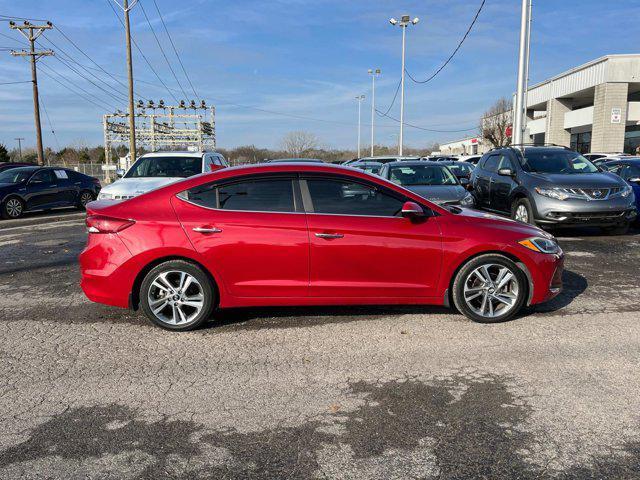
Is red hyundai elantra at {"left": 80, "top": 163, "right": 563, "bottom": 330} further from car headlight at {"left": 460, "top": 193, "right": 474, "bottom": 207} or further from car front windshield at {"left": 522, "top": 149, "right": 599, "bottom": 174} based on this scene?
car front windshield at {"left": 522, "top": 149, "right": 599, "bottom": 174}

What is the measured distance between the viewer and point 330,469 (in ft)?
9.10

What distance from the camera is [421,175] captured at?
11492 millimetres

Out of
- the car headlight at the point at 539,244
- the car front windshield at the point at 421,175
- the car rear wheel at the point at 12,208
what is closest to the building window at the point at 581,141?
the car front windshield at the point at 421,175

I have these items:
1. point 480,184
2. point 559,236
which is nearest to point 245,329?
point 559,236

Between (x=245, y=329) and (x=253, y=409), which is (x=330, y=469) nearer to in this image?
(x=253, y=409)

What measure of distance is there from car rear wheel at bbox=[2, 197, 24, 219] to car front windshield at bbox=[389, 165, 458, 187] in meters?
11.6

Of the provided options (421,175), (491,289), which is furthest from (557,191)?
(491,289)

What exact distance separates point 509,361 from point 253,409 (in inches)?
83.7

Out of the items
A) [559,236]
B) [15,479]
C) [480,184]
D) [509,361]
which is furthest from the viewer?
[480,184]

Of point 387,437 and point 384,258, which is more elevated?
point 384,258

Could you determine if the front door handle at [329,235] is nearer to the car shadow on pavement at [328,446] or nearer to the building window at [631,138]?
the car shadow on pavement at [328,446]

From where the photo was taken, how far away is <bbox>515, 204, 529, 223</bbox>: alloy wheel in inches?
392

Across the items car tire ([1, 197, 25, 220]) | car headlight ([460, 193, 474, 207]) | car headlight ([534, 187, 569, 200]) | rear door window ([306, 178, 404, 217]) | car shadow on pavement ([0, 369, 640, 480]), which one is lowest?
car shadow on pavement ([0, 369, 640, 480])

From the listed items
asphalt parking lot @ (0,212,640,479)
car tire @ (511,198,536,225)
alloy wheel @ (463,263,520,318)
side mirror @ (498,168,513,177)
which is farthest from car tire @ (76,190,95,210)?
alloy wheel @ (463,263,520,318)
